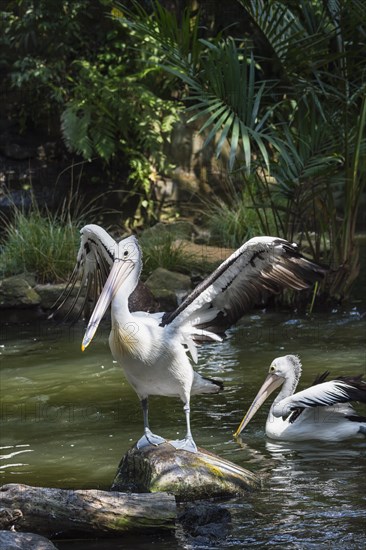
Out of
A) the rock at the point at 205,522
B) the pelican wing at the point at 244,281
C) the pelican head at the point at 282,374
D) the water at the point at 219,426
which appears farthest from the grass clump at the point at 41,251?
the rock at the point at 205,522

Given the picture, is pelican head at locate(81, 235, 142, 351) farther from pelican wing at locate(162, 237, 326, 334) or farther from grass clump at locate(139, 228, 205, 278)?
A: grass clump at locate(139, 228, 205, 278)

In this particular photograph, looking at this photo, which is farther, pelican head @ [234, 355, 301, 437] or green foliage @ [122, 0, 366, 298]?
green foliage @ [122, 0, 366, 298]

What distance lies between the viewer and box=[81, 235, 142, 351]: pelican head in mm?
5631

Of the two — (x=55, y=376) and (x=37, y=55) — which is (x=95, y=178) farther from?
(x=55, y=376)

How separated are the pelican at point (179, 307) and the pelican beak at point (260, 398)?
0.78 metres

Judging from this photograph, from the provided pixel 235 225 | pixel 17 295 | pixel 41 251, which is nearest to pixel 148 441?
pixel 17 295

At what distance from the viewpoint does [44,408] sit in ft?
24.8

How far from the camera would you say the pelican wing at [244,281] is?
218 inches

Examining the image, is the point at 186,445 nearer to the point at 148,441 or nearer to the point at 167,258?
the point at 148,441

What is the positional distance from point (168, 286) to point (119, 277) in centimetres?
545

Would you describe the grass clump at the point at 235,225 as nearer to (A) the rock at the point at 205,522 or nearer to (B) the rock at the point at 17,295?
(B) the rock at the point at 17,295

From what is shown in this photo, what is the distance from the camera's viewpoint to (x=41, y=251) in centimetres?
1161

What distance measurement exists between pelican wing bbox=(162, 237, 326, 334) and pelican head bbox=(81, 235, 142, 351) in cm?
33

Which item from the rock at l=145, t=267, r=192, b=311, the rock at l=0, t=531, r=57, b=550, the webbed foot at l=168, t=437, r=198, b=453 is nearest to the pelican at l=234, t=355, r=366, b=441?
the webbed foot at l=168, t=437, r=198, b=453
